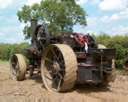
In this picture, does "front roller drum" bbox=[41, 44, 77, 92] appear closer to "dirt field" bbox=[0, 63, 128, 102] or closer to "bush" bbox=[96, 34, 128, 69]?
"dirt field" bbox=[0, 63, 128, 102]

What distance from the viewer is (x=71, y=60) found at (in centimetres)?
1119

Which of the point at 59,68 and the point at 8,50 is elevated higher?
the point at 59,68

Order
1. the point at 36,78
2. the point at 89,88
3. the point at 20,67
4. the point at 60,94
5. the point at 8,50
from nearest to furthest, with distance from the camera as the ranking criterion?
the point at 60,94
the point at 89,88
the point at 20,67
the point at 36,78
the point at 8,50

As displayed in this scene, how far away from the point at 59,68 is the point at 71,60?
36.8 inches

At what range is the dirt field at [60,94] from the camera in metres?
10.7

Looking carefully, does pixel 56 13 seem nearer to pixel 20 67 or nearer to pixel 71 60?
pixel 20 67

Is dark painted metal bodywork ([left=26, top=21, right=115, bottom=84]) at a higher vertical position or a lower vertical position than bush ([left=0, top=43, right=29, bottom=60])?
higher

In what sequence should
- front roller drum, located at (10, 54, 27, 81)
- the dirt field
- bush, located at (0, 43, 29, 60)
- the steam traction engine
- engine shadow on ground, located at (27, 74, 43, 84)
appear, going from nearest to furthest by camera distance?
the dirt field < the steam traction engine < engine shadow on ground, located at (27, 74, 43, 84) < front roller drum, located at (10, 54, 27, 81) < bush, located at (0, 43, 29, 60)

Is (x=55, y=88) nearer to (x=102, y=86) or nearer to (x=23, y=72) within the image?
(x=102, y=86)

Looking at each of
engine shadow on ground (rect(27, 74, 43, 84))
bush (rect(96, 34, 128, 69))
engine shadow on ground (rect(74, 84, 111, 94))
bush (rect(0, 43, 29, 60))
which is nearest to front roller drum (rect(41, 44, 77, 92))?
engine shadow on ground (rect(74, 84, 111, 94))

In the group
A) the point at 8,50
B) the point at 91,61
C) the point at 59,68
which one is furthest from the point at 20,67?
the point at 8,50

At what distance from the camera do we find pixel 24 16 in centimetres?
3791

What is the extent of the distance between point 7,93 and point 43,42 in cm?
256

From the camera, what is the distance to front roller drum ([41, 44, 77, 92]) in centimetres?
1119
